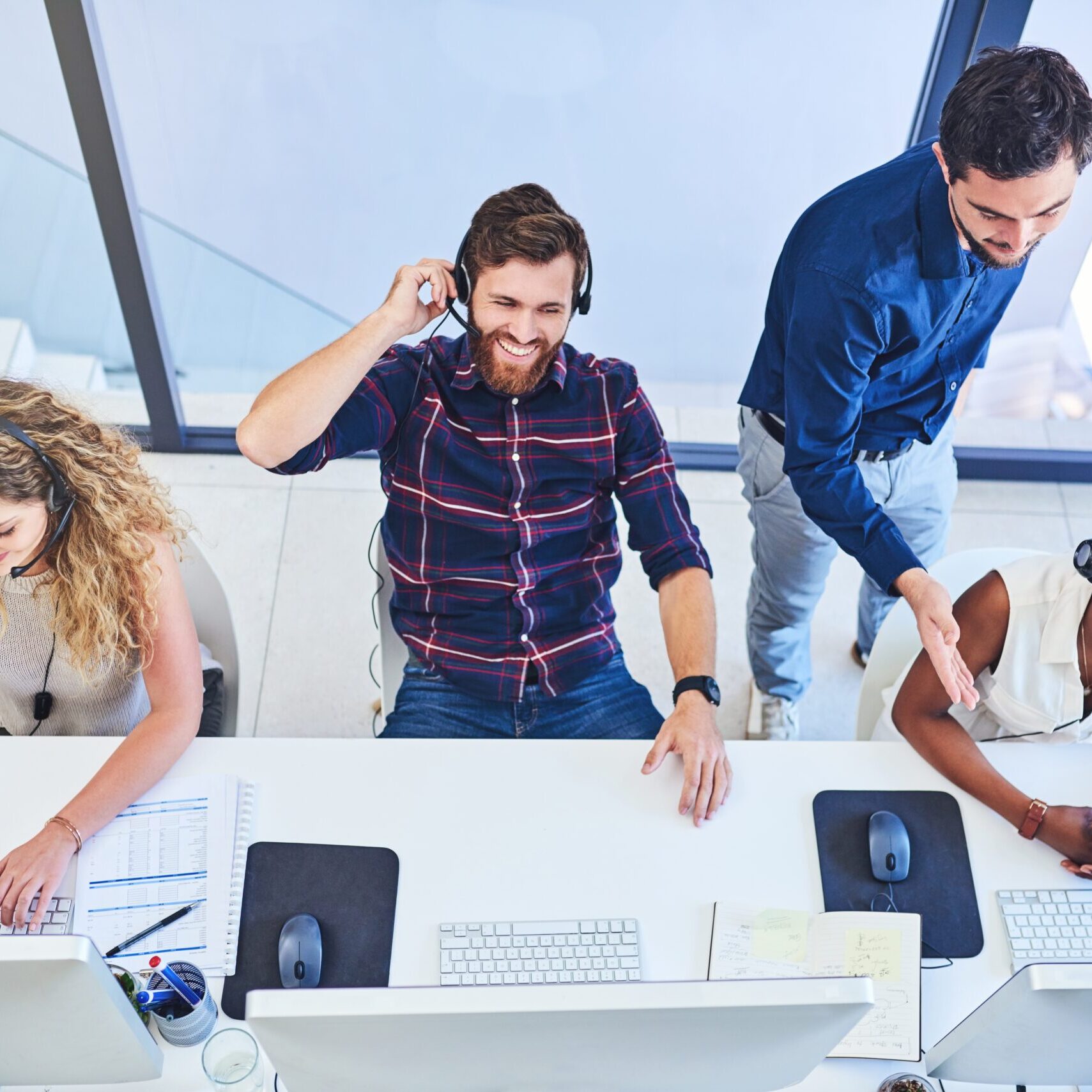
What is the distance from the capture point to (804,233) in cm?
186

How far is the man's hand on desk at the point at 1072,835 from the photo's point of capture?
1.56m

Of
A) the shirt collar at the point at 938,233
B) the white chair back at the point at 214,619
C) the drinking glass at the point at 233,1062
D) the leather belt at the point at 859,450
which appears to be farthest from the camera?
the leather belt at the point at 859,450

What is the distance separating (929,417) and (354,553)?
5.18 feet

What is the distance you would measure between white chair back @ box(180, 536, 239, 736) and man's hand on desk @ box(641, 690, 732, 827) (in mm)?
780

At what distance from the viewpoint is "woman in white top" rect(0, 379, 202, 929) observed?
1.53 m

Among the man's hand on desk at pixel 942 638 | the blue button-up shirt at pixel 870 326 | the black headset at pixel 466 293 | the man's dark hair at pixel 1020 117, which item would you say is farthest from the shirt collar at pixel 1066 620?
the black headset at pixel 466 293

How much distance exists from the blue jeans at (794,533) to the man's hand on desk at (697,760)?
59 cm

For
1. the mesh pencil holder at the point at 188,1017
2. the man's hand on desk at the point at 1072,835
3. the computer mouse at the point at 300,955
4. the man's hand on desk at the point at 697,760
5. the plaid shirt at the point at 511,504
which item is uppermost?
the plaid shirt at the point at 511,504

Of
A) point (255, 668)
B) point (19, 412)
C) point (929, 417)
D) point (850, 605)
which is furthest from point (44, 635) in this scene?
point (850, 605)

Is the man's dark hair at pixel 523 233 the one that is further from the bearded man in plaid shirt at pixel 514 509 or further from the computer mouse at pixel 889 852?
the computer mouse at pixel 889 852

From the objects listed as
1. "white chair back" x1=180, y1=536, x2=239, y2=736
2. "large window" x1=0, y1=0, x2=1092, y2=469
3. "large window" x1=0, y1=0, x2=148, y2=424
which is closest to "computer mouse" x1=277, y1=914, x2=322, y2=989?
"white chair back" x1=180, y1=536, x2=239, y2=736

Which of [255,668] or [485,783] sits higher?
[255,668]

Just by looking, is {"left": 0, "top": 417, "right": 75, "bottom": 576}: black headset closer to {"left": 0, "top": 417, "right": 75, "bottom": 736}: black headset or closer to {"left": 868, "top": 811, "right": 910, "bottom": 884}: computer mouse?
{"left": 0, "top": 417, "right": 75, "bottom": 736}: black headset

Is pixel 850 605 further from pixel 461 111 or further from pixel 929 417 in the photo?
pixel 461 111
